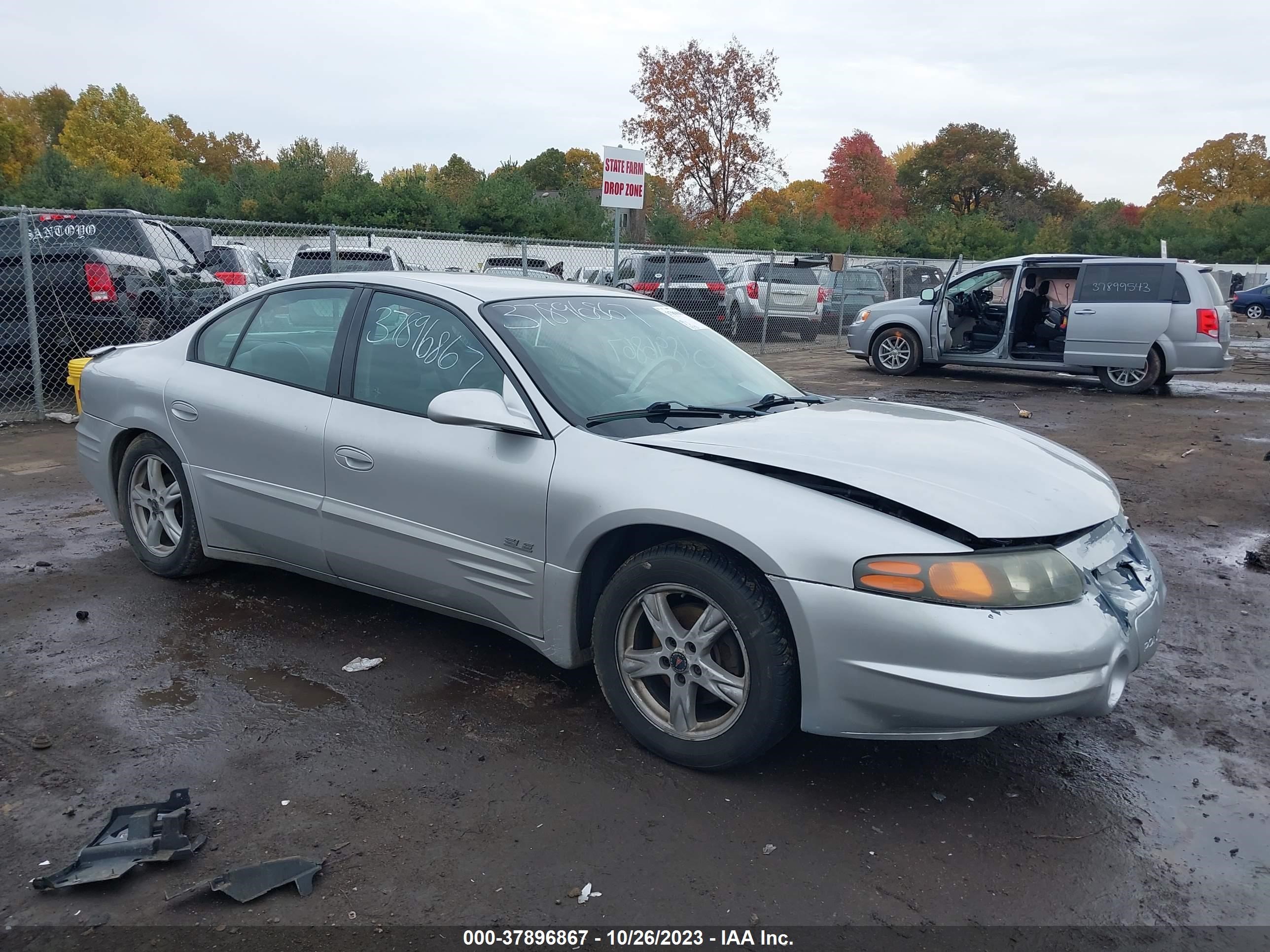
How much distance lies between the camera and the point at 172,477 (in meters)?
4.80

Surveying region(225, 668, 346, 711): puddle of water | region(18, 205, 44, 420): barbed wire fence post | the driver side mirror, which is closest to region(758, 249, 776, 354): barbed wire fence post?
region(18, 205, 44, 420): barbed wire fence post

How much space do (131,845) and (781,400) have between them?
2.81m

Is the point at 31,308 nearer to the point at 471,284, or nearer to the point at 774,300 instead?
the point at 471,284

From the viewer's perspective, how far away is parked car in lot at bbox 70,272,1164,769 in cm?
→ 281

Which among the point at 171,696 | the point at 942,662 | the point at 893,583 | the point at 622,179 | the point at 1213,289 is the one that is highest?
the point at 622,179

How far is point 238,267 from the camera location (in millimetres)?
15148

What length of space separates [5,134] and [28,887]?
56155 millimetres

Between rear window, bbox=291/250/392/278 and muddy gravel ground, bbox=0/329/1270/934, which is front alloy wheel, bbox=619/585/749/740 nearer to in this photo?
muddy gravel ground, bbox=0/329/1270/934

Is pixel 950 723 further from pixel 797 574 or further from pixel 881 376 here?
pixel 881 376

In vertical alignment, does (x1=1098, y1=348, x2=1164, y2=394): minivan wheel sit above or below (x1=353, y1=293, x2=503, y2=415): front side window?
below

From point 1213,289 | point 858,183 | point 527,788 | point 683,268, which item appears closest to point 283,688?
point 527,788

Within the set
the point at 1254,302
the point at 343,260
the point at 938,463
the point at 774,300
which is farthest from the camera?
the point at 1254,302

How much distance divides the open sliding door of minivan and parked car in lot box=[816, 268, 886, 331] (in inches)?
322

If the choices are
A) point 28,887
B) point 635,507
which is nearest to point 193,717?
point 28,887
